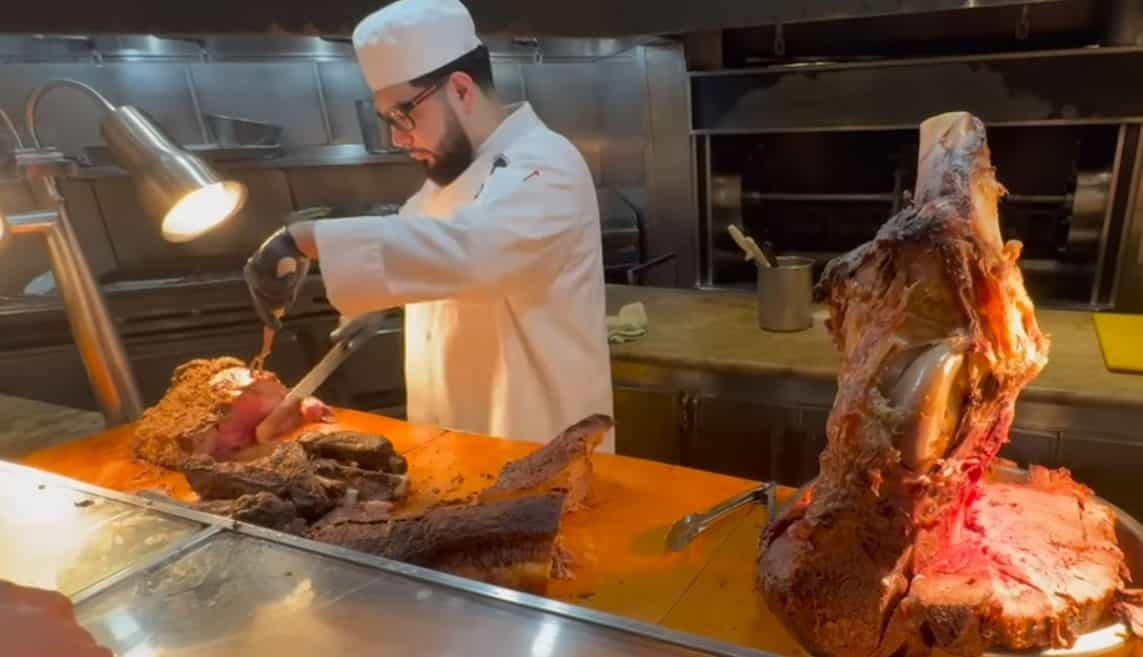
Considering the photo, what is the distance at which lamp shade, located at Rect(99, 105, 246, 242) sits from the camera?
1296 millimetres

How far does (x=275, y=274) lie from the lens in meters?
1.54

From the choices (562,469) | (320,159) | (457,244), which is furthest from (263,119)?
(562,469)

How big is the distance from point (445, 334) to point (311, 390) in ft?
1.34

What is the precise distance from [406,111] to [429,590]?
1.39 meters

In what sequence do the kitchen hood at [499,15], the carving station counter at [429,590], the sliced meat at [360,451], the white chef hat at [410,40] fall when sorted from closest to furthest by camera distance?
the carving station counter at [429,590] → the sliced meat at [360,451] → the kitchen hood at [499,15] → the white chef hat at [410,40]

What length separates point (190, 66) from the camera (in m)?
3.24

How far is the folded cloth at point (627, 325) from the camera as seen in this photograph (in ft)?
8.53

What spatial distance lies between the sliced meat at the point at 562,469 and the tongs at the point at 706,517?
181mm

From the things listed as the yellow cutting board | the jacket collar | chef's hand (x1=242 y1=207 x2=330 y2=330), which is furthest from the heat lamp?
the yellow cutting board

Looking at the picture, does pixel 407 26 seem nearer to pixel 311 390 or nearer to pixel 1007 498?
pixel 311 390

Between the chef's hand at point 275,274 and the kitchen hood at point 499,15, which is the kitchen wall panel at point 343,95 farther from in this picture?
the chef's hand at point 275,274

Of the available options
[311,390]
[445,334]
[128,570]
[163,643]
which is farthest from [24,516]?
[445,334]

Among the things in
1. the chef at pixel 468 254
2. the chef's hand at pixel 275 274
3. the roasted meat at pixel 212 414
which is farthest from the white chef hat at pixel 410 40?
the roasted meat at pixel 212 414

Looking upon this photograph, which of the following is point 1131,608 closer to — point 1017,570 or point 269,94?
point 1017,570
